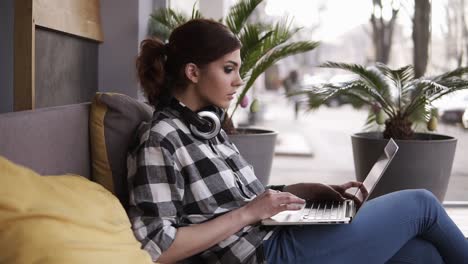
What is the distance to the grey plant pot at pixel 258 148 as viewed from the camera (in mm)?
3727

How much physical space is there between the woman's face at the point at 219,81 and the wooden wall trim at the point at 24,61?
21.2 inches

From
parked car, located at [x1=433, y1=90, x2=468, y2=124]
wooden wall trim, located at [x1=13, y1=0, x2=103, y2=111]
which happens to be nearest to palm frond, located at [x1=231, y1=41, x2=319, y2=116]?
parked car, located at [x1=433, y1=90, x2=468, y2=124]

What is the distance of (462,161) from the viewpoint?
14.8 ft

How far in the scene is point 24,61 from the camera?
6.06ft

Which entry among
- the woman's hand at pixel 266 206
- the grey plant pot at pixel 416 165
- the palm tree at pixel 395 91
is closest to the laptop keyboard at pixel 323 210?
the woman's hand at pixel 266 206

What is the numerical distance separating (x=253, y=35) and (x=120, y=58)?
860 mm

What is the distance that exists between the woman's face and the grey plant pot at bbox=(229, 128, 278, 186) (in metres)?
1.88

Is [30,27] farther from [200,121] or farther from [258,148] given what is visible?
[258,148]

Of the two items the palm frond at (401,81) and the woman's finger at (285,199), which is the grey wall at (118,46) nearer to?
the palm frond at (401,81)

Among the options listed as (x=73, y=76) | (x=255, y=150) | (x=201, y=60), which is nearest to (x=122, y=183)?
(x=201, y=60)

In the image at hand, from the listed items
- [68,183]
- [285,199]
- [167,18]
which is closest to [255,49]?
[167,18]

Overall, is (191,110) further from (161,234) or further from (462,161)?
(462,161)

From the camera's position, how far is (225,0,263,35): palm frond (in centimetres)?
376

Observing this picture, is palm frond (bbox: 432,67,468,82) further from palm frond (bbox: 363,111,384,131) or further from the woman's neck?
the woman's neck
